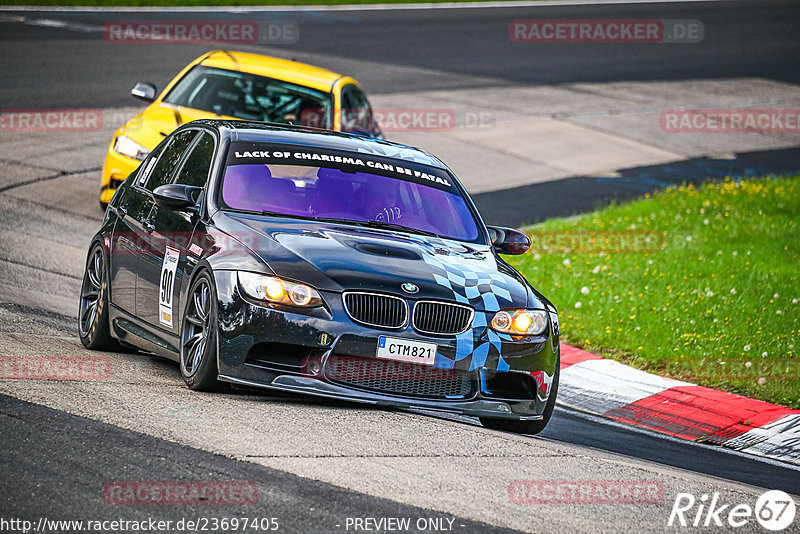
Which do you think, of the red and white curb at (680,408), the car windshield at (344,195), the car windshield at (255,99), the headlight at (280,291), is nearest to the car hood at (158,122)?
the car windshield at (255,99)

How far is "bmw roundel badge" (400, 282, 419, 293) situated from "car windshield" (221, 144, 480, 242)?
998 millimetres

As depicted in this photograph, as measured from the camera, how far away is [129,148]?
12.7 meters

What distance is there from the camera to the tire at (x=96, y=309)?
842cm

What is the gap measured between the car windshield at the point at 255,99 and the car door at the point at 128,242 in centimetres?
487

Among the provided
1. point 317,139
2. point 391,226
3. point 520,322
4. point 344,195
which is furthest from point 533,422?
point 317,139

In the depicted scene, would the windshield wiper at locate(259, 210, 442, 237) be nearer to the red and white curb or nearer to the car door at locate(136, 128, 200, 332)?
the car door at locate(136, 128, 200, 332)

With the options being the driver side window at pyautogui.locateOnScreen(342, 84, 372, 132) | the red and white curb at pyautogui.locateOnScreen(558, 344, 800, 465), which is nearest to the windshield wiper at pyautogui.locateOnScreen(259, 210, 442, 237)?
the red and white curb at pyautogui.locateOnScreen(558, 344, 800, 465)

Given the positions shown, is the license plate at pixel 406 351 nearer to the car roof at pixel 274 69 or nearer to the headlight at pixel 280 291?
the headlight at pixel 280 291

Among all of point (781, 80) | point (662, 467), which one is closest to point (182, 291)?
point (662, 467)

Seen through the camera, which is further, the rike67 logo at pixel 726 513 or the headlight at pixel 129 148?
the headlight at pixel 129 148

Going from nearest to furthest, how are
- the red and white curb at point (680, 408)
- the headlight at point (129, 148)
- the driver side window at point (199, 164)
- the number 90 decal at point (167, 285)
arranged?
the number 90 decal at point (167, 285) → the driver side window at point (199, 164) → the red and white curb at point (680, 408) → the headlight at point (129, 148)

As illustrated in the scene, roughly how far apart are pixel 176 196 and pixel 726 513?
3.74 meters

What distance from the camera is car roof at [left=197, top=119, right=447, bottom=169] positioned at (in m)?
8.28

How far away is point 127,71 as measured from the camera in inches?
875
